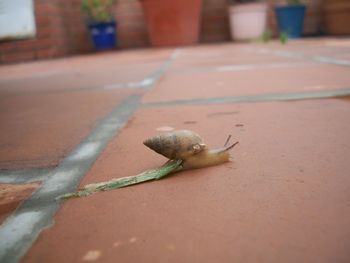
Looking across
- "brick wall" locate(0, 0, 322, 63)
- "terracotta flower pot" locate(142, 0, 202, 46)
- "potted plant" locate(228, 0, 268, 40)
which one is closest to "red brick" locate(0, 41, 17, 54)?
"brick wall" locate(0, 0, 322, 63)

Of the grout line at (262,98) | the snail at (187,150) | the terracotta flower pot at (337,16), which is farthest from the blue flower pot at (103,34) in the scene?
the snail at (187,150)

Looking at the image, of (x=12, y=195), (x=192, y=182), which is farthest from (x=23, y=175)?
(x=192, y=182)

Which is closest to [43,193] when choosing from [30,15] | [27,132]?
[27,132]

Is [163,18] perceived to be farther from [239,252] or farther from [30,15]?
[239,252]

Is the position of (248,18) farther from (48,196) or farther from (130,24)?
(48,196)

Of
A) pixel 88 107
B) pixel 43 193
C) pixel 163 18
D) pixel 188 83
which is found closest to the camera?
pixel 43 193

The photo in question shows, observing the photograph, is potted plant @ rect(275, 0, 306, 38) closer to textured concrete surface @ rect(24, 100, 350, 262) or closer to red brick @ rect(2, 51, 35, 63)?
red brick @ rect(2, 51, 35, 63)
